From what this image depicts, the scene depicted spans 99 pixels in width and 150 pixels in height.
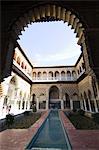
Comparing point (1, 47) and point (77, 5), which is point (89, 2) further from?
point (1, 47)

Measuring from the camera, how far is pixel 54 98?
26188mm

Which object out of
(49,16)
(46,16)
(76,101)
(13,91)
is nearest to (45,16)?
(46,16)

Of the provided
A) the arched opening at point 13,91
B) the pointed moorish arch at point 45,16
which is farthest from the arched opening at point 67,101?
the pointed moorish arch at point 45,16

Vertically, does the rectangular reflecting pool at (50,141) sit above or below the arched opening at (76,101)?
below

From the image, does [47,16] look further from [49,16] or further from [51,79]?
[51,79]

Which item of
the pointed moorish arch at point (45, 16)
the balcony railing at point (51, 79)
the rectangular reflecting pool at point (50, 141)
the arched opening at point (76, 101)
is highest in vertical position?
the balcony railing at point (51, 79)

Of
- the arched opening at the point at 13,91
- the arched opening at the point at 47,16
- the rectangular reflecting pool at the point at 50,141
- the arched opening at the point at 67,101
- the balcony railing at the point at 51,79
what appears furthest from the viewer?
the balcony railing at the point at 51,79

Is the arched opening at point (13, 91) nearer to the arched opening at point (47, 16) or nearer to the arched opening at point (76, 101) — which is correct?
the arched opening at point (76, 101)

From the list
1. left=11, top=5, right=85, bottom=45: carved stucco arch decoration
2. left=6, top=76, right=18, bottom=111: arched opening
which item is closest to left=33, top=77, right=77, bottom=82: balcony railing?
left=6, top=76, right=18, bottom=111: arched opening

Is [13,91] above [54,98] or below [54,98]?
above

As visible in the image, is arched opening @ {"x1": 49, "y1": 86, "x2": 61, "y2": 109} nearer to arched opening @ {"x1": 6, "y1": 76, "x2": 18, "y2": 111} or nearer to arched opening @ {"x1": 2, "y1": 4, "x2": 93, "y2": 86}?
arched opening @ {"x1": 6, "y1": 76, "x2": 18, "y2": 111}

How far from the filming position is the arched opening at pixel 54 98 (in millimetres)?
25681

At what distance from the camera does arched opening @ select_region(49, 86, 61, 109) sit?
2568 cm

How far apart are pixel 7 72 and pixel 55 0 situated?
253 centimetres
